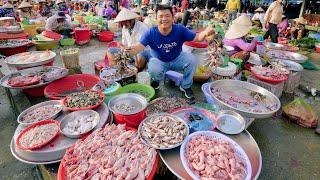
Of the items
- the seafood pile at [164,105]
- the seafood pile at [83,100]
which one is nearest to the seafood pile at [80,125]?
the seafood pile at [83,100]

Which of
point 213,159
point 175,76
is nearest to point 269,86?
point 175,76

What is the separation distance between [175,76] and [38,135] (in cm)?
246

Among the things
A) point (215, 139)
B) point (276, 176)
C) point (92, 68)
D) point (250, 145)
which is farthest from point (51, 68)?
point (276, 176)

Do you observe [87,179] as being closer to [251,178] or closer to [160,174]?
[160,174]

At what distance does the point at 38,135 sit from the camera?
235cm

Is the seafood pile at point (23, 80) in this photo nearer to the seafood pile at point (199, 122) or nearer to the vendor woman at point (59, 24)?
the seafood pile at point (199, 122)

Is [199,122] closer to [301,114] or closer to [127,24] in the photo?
[301,114]

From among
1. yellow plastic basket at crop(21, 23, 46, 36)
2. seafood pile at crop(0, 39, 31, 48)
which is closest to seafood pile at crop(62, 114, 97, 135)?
seafood pile at crop(0, 39, 31, 48)

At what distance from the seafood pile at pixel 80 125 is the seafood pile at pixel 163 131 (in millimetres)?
587

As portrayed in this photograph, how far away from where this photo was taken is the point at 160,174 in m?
2.31

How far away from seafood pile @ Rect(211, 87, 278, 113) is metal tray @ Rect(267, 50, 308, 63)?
6.43 feet

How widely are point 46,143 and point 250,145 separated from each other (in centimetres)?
215

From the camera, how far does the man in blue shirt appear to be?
134 inches

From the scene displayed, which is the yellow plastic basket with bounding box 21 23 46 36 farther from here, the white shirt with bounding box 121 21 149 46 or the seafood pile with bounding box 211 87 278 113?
the seafood pile with bounding box 211 87 278 113
